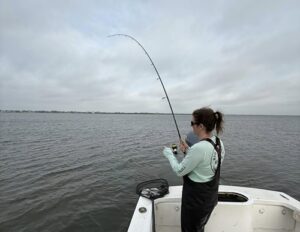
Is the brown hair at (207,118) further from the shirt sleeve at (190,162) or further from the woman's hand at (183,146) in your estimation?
the woman's hand at (183,146)

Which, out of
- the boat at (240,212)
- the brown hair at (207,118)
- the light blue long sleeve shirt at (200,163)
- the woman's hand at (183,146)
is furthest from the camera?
the boat at (240,212)

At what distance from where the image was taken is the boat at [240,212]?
135 inches

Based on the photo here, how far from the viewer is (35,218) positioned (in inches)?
247

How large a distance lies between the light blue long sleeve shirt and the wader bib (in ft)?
0.20

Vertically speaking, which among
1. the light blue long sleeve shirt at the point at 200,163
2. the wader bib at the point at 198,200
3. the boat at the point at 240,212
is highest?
→ the light blue long sleeve shirt at the point at 200,163

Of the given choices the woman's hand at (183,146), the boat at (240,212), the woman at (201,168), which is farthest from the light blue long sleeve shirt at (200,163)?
the boat at (240,212)

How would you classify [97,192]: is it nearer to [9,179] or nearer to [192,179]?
[9,179]

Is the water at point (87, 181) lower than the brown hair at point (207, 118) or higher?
lower

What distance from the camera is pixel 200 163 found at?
2326mm

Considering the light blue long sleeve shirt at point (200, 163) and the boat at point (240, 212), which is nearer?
the light blue long sleeve shirt at point (200, 163)

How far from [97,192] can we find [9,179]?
4.20m

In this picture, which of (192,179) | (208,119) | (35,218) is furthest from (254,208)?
(35,218)

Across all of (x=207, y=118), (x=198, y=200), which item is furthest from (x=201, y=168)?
(x=207, y=118)

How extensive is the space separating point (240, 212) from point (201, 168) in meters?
1.69
